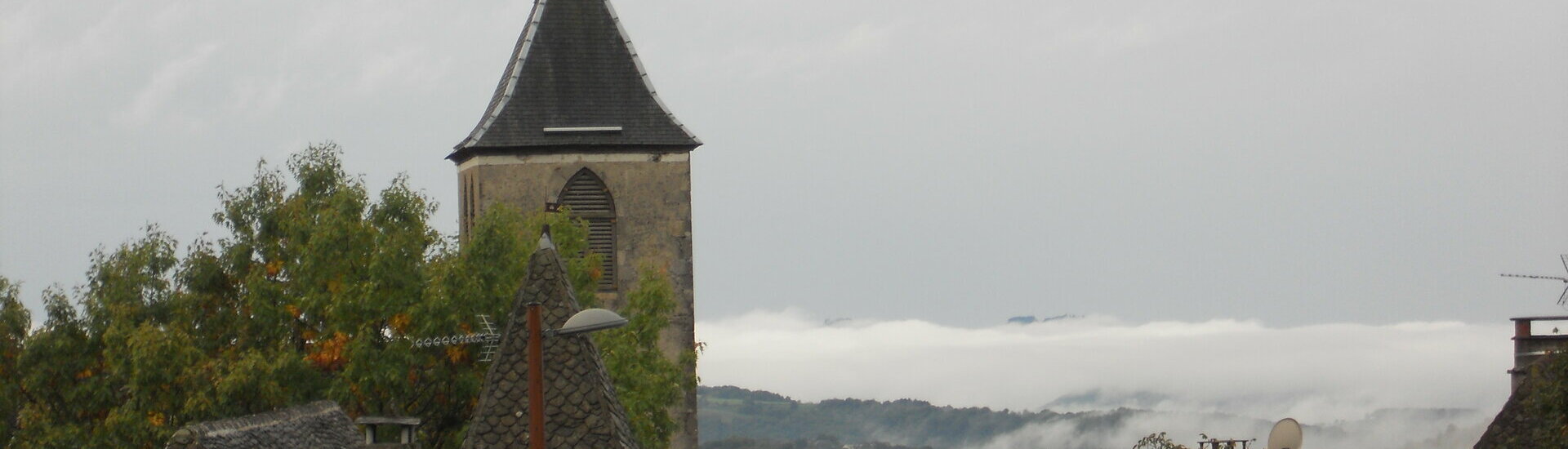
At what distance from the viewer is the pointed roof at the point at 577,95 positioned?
48.5m

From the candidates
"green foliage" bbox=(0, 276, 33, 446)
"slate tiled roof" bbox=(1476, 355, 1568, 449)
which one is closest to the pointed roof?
"green foliage" bbox=(0, 276, 33, 446)

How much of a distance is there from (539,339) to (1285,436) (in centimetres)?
655

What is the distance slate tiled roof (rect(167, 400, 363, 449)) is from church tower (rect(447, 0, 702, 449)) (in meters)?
17.0

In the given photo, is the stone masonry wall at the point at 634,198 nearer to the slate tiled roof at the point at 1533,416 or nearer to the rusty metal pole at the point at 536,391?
the slate tiled roof at the point at 1533,416

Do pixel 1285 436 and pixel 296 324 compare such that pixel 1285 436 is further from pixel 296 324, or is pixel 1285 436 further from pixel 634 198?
pixel 634 198

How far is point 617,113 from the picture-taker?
49.0 metres

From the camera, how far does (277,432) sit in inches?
1166

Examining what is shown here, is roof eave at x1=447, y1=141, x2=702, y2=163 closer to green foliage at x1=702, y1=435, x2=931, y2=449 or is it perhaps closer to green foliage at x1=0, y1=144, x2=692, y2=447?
green foliage at x1=0, y1=144, x2=692, y2=447

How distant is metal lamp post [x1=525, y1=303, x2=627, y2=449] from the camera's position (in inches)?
807

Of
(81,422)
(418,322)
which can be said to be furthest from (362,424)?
(81,422)

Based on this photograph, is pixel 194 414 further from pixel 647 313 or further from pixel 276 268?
pixel 647 313

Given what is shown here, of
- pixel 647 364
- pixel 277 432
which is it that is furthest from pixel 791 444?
pixel 277 432

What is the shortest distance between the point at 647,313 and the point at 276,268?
573cm

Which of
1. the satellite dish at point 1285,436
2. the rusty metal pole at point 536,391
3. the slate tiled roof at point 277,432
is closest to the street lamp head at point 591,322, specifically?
the rusty metal pole at point 536,391
